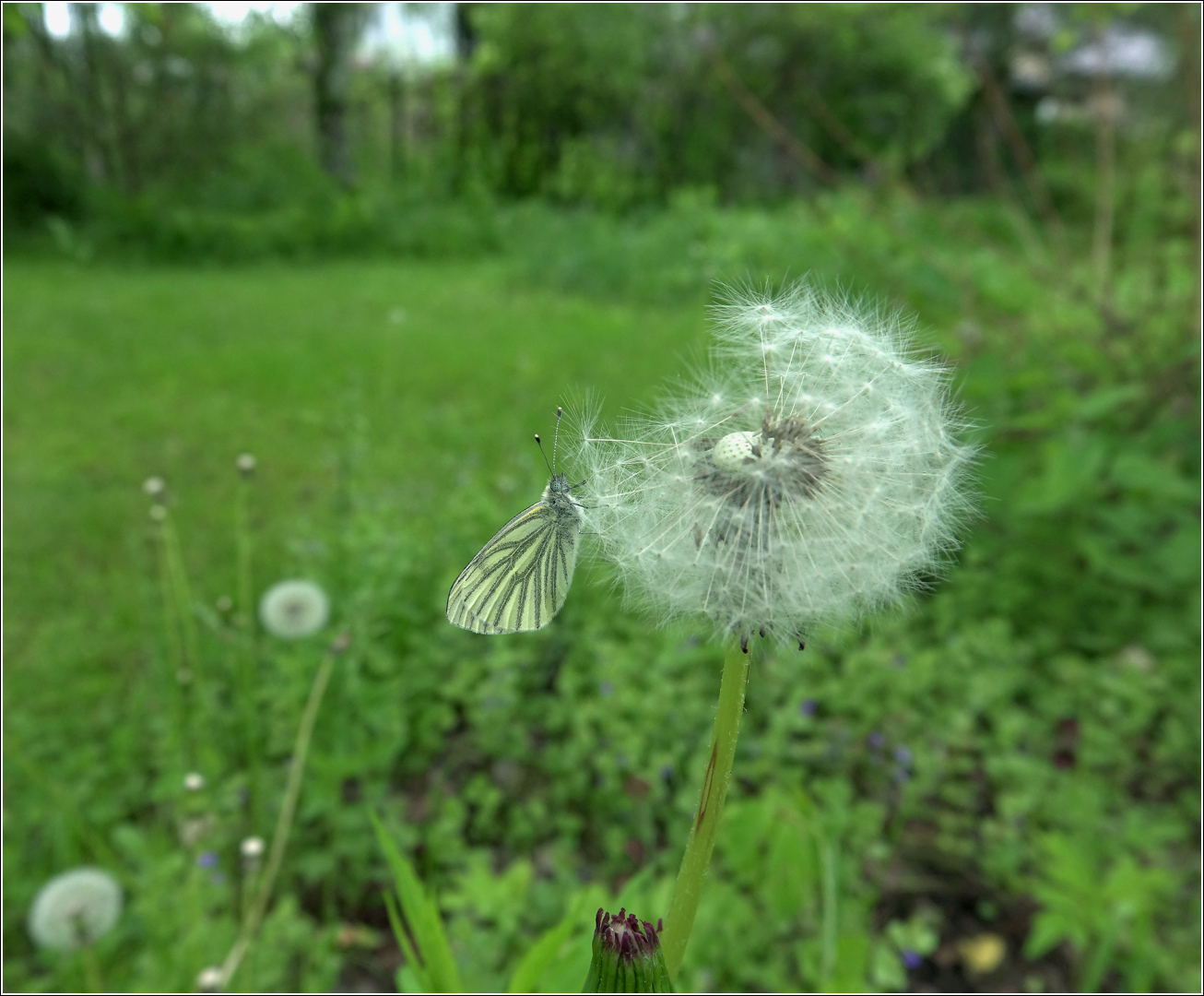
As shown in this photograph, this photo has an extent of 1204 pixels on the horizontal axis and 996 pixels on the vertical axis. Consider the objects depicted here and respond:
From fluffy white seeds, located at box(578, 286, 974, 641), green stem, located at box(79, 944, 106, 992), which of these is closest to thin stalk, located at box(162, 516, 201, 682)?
green stem, located at box(79, 944, 106, 992)

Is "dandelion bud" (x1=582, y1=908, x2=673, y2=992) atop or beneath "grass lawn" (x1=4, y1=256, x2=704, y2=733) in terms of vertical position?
beneath

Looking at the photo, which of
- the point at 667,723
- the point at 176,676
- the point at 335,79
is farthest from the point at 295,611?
the point at 335,79

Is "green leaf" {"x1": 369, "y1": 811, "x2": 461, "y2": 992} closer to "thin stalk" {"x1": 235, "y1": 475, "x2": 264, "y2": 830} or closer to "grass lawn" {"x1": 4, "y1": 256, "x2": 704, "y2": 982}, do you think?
"grass lawn" {"x1": 4, "y1": 256, "x2": 704, "y2": 982}

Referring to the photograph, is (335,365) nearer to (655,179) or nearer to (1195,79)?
(1195,79)

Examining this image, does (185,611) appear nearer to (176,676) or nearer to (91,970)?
(176,676)

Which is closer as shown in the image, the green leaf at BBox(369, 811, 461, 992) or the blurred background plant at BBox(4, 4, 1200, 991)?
the green leaf at BBox(369, 811, 461, 992)

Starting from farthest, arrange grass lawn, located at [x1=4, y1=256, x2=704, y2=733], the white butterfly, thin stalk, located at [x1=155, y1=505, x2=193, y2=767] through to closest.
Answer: grass lawn, located at [x1=4, y1=256, x2=704, y2=733] → thin stalk, located at [x1=155, y1=505, x2=193, y2=767] → the white butterfly

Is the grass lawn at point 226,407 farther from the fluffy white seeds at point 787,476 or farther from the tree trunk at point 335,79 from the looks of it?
the tree trunk at point 335,79

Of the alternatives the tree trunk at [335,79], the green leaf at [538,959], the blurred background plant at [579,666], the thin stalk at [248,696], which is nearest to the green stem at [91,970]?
the blurred background plant at [579,666]
